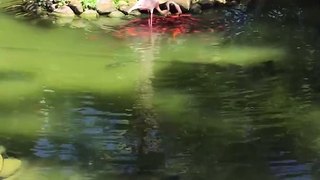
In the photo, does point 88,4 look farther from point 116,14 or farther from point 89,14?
point 116,14

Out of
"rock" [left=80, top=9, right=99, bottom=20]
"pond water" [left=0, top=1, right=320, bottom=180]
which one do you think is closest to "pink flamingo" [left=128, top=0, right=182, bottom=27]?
"pond water" [left=0, top=1, right=320, bottom=180]

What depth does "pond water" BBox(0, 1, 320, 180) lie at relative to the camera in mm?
5164

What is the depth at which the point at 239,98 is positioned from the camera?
20.7ft

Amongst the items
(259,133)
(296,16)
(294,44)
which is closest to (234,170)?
(259,133)

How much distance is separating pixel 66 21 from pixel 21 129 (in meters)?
3.80

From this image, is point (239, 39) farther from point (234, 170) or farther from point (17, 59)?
point (234, 170)

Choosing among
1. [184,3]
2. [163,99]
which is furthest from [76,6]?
[163,99]

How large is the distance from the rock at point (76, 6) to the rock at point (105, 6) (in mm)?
273

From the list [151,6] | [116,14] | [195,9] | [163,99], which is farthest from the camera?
[195,9]

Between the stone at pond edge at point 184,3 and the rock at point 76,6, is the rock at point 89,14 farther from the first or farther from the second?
the stone at pond edge at point 184,3

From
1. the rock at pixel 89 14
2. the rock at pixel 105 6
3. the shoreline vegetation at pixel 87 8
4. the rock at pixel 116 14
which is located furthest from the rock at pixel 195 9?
the rock at pixel 89 14

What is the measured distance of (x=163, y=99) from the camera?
20.9ft

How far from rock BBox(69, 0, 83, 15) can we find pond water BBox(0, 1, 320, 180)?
21.6 inches

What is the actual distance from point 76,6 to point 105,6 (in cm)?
45
